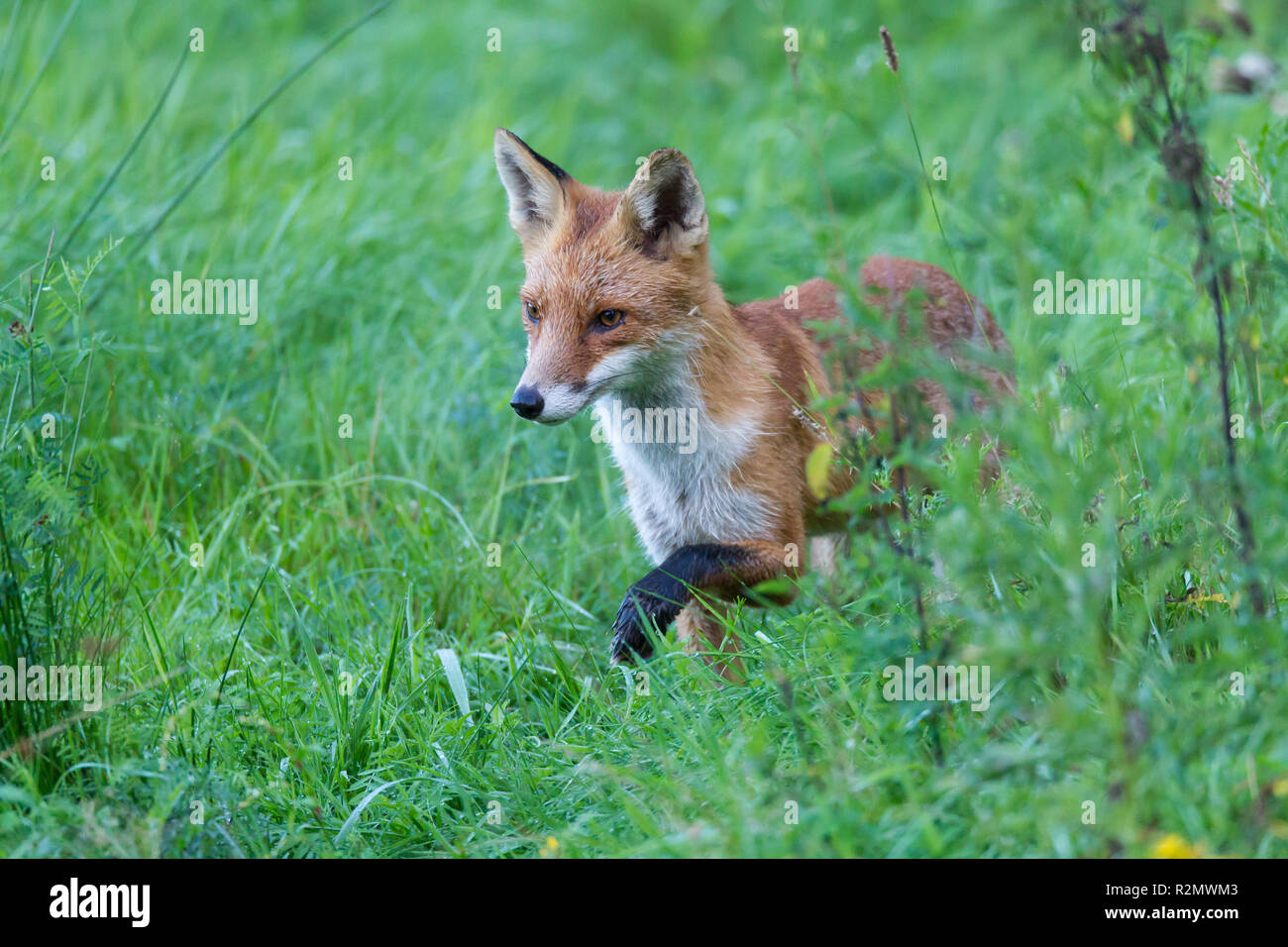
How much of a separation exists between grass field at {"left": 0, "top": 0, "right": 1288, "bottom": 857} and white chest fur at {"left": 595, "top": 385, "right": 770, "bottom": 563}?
43 centimetres

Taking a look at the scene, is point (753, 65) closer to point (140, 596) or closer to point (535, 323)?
point (535, 323)

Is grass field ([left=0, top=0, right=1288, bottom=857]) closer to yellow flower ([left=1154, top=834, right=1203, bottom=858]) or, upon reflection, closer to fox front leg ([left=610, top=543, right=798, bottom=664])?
yellow flower ([left=1154, top=834, right=1203, bottom=858])

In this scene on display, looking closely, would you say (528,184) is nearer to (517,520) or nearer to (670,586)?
(517,520)

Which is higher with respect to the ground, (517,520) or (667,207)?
(667,207)

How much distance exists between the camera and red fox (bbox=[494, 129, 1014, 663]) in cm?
478

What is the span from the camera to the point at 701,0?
11.3 m

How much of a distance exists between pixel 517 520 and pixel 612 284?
1.67 m

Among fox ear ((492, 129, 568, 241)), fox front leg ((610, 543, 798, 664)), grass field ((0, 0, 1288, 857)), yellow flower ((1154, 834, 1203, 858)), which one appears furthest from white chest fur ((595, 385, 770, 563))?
yellow flower ((1154, 834, 1203, 858))

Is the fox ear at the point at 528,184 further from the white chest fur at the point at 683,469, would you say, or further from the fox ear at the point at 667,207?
the white chest fur at the point at 683,469

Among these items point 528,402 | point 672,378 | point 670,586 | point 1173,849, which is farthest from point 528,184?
point 1173,849

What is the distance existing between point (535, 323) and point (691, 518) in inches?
39.5

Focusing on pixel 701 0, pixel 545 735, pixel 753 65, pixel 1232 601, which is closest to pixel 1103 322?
pixel 1232 601

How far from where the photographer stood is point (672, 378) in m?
5.03

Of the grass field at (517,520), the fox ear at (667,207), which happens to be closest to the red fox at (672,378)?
the fox ear at (667,207)
